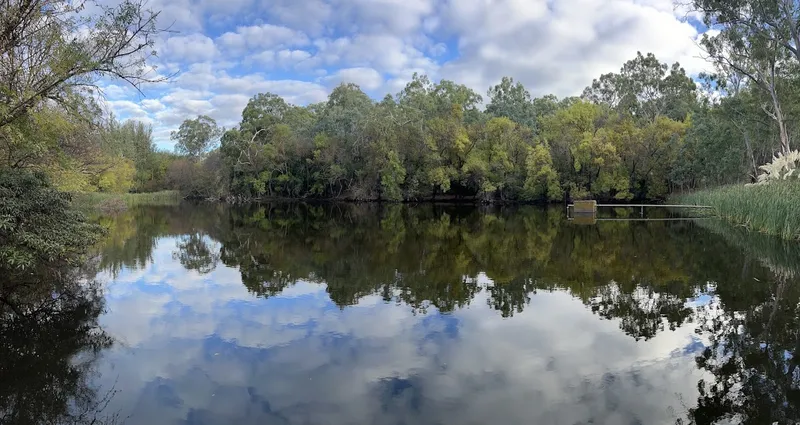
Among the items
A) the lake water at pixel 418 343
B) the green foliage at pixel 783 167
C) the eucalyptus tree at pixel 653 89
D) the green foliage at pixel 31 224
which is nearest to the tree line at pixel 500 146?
the eucalyptus tree at pixel 653 89

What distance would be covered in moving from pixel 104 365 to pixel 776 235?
1949 centimetres

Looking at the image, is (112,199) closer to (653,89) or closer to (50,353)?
(50,353)

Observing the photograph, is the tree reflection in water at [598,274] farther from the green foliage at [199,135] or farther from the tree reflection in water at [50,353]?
the green foliage at [199,135]

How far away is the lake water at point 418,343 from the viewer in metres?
5.04

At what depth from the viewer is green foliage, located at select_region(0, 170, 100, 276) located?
8469 millimetres

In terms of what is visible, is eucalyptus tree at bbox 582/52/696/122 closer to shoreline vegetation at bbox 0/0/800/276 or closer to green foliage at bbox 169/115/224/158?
shoreline vegetation at bbox 0/0/800/276

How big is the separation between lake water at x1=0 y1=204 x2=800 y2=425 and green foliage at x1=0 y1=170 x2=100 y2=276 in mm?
1009

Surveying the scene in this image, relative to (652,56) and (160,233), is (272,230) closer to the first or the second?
(160,233)

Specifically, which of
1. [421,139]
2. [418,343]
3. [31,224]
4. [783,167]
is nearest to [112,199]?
[421,139]

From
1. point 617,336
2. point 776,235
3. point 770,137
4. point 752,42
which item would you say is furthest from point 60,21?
point 770,137

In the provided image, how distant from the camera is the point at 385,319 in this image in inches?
321

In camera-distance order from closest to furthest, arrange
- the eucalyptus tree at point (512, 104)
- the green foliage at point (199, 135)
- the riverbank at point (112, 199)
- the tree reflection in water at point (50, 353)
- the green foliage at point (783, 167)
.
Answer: the tree reflection in water at point (50, 353) → the green foliage at point (783, 167) → the riverbank at point (112, 199) → the eucalyptus tree at point (512, 104) → the green foliage at point (199, 135)

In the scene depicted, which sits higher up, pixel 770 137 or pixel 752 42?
pixel 752 42

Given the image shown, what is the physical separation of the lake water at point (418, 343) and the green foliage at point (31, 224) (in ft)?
3.31
